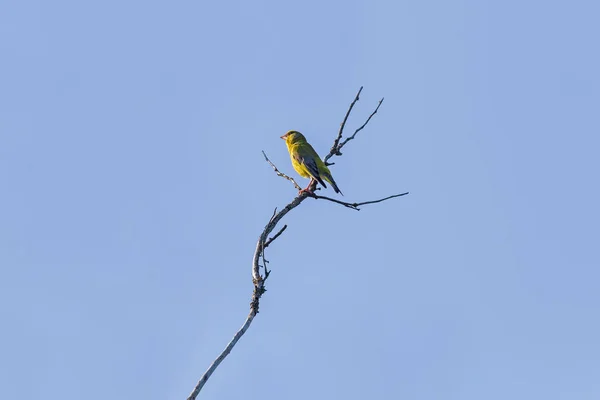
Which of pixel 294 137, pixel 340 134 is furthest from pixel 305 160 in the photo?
pixel 340 134

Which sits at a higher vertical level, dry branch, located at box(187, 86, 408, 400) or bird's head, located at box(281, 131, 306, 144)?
bird's head, located at box(281, 131, 306, 144)

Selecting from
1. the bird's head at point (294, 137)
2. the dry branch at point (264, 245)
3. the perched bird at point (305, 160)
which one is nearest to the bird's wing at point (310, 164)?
the perched bird at point (305, 160)

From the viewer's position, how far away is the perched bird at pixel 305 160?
48.1 feet

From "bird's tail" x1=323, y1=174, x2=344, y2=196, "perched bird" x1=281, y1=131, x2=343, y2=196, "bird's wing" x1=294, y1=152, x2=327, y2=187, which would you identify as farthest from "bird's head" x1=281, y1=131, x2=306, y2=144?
"bird's tail" x1=323, y1=174, x2=344, y2=196

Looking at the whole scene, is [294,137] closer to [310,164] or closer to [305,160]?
[305,160]

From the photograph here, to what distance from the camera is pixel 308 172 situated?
15.2 m

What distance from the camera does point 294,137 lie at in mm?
17750

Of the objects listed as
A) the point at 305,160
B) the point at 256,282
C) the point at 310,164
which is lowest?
→ the point at 256,282

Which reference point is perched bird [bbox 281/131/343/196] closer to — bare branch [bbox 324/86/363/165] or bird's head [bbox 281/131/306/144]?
bird's head [bbox 281/131/306/144]

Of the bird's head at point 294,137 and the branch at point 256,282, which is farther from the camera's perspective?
the bird's head at point 294,137

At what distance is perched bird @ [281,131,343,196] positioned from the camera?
14.6 meters

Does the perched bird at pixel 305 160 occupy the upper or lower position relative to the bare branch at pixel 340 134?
upper

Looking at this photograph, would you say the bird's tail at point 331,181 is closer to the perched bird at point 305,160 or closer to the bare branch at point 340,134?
the perched bird at point 305,160

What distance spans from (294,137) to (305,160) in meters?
2.00
